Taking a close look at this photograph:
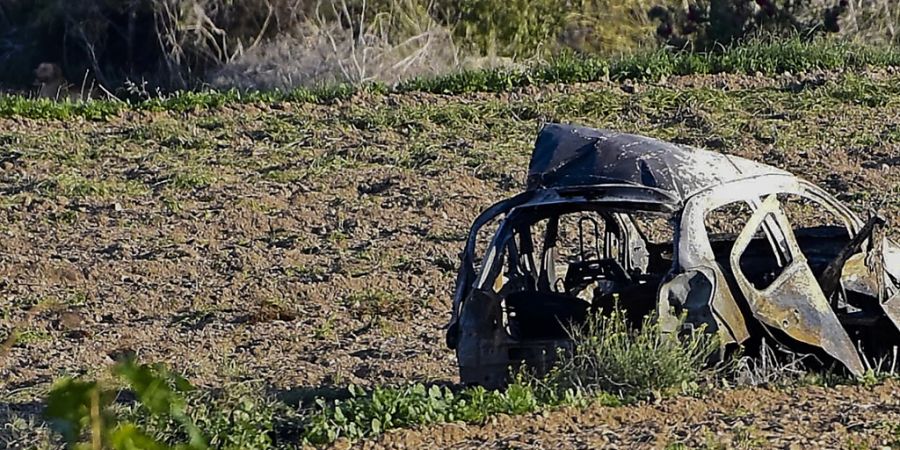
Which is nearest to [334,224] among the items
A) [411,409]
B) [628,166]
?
[628,166]

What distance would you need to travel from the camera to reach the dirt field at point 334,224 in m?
7.90

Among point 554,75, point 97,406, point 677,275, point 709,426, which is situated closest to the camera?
point 97,406

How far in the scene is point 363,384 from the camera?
30.6 feet

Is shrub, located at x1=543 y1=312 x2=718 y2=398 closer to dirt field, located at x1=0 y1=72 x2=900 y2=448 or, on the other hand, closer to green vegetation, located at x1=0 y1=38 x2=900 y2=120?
dirt field, located at x1=0 y1=72 x2=900 y2=448

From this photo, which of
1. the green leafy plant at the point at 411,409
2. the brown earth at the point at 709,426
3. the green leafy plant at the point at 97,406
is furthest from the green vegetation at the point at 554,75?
the green leafy plant at the point at 97,406

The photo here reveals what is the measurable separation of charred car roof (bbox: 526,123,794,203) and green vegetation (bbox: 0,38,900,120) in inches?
389

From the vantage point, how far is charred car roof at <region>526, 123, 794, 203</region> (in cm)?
816

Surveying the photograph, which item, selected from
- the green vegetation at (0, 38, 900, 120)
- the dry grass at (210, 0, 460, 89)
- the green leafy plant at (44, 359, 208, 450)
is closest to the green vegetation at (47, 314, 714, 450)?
the green leafy plant at (44, 359, 208, 450)

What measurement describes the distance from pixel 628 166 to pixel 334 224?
19.6 ft

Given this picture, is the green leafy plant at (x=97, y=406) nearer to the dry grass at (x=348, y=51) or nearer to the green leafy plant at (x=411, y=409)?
the green leafy plant at (x=411, y=409)

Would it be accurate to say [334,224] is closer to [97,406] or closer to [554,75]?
[554,75]

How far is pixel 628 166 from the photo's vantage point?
8203 millimetres

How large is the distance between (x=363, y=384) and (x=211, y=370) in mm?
911

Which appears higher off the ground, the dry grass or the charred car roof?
the charred car roof
